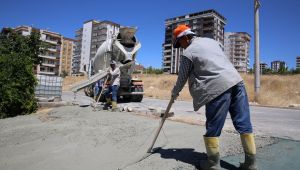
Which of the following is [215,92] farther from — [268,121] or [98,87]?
[98,87]

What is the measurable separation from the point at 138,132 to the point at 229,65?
257cm

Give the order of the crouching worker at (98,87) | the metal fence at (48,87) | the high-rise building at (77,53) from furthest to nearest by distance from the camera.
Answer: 1. the high-rise building at (77,53)
2. the crouching worker at (98,87)
3. the metal fence at (48,87)

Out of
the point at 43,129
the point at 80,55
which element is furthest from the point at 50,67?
the point at 43,129

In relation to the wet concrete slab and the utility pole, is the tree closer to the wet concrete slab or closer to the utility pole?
the wet concrete slab

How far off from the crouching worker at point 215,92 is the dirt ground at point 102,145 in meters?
0.36

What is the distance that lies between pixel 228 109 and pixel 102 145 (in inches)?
86.4

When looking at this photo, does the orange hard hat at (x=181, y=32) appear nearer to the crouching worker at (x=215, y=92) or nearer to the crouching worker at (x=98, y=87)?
the crouching worker at (x=215, y=92)

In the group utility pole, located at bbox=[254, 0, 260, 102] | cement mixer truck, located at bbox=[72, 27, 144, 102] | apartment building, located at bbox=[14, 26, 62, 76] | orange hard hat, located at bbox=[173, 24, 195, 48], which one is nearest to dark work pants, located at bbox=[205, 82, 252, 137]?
orange hard hat, located at bbox=[173, 24, 195, 48]

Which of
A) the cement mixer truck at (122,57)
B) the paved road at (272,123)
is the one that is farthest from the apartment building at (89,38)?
the paved road at (272,123)

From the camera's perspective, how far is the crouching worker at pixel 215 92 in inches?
126

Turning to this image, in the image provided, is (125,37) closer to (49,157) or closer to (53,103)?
(53,103)

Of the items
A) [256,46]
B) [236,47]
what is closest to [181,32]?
[256,46]

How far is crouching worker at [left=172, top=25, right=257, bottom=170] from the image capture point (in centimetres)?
320

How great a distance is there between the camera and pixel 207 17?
300 feet
